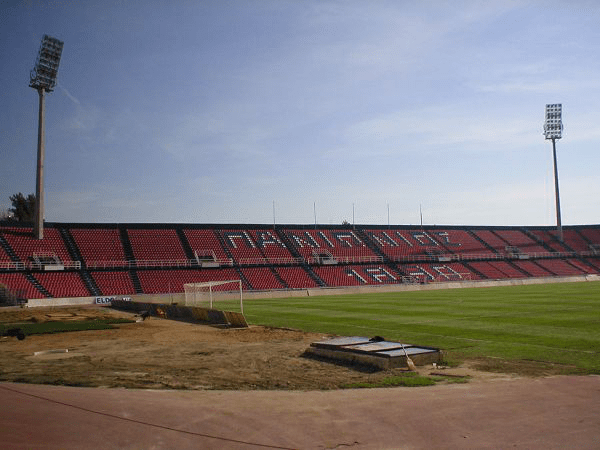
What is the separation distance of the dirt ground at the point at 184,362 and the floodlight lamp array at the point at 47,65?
4502 cm

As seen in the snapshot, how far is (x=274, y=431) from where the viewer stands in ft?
31.7

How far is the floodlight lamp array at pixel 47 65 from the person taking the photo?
201ft

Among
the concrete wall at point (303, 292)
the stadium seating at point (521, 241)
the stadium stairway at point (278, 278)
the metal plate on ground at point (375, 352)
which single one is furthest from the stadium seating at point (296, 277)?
the metal plate on ground at point (375, 352)

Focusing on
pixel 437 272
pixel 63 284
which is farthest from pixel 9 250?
pixel 437 272

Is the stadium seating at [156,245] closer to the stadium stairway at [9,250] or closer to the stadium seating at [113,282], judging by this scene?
the stadium seating at [113,282]

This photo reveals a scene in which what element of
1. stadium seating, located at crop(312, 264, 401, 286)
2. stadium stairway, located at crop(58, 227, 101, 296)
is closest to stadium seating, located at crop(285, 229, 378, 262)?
stadium seating, located at crop(312, 264, 401, 286)

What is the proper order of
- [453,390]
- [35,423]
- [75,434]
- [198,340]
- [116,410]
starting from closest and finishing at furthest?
[75,434] < [35,423] < [116,410] < [453,390] < [198,340]

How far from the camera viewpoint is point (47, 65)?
6175cm

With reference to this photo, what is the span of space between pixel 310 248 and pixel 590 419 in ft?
228

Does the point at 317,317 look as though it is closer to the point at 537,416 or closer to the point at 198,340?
the point at 198,340

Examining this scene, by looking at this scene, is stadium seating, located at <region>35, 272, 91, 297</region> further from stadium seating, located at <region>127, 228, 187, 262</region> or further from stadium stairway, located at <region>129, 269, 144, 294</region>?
stadium seating, located at <region>127, 228, 187, 262</region>

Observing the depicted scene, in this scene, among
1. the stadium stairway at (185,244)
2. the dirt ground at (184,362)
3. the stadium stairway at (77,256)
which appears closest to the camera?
the dirt ground at (184,362)

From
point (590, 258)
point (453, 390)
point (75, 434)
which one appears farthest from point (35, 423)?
point (590, 258)

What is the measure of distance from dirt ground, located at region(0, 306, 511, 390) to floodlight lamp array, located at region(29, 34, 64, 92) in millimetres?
45024
